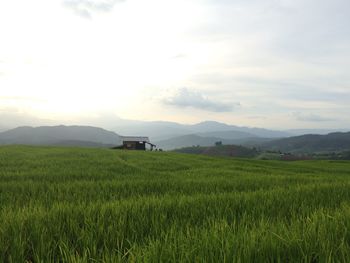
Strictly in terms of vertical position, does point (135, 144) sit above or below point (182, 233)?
below

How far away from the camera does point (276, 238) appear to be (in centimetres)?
276

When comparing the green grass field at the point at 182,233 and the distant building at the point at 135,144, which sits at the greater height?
the green grass field at the point at 182,233

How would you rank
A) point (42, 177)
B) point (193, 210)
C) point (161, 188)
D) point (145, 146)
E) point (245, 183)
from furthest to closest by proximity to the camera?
point (145, 146)
point (42, 177)
point (245, 183)
point (161, 188)
point (193, 210)

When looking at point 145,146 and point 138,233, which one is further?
point 145,146

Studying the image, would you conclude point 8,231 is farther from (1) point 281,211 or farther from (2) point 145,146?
(2) point 145,146

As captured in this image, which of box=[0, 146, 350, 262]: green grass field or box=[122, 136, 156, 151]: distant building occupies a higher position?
box=[0, 146, 350, 262]: green grass field

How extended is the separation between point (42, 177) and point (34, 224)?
9242mm

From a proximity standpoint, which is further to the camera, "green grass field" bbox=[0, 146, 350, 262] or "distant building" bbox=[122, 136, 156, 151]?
"distant building" bbox=[122, 136, 156, 151]

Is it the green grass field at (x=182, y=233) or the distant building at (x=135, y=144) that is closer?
the green grass field at (x=182, y=233)

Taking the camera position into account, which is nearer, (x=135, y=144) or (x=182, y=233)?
(x=182, y=233)

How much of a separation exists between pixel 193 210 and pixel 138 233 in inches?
57.0

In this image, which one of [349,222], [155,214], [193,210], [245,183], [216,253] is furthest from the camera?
[245,183]

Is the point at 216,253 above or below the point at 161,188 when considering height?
above

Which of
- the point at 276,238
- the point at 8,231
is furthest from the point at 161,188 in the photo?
the point at 276,238
